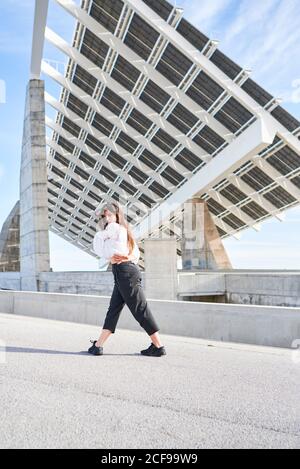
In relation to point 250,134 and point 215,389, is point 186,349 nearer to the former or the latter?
point 215,389

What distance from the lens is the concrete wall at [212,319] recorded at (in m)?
6.43

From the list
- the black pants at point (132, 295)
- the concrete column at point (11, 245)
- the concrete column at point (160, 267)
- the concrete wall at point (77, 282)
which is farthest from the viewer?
the concrete column at point (11, 245)

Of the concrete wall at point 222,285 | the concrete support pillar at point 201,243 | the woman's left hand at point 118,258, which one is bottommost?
the concrete wall at point 222,285

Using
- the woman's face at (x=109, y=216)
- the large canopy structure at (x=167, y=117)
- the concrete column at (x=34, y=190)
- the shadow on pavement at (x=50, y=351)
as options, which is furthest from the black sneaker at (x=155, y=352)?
the concrete column at (x=34, y=190)

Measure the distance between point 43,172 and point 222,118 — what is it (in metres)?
8.81

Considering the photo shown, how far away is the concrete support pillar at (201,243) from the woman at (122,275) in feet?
82.4

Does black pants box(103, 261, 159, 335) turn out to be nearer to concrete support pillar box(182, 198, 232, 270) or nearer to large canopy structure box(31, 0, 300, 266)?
large canopy structure box(31, 0, 300, 266)

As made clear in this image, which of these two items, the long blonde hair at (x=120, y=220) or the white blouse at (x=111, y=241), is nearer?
the white blouse at (x=111, y=241)

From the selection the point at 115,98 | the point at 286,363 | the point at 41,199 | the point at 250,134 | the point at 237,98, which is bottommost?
the point at 286,363

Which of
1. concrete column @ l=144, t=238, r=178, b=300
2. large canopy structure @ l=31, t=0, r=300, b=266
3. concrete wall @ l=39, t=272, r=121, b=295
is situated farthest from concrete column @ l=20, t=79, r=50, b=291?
concrete column @ l=144, t=238, r=178, b=300

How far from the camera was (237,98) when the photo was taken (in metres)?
21.5

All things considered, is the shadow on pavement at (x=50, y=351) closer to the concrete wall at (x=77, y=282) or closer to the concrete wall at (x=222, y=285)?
the concrete wall at (x=222, y=285)

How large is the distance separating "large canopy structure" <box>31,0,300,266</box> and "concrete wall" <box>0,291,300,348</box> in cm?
1428

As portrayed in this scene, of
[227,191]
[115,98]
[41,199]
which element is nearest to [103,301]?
[41,199]
